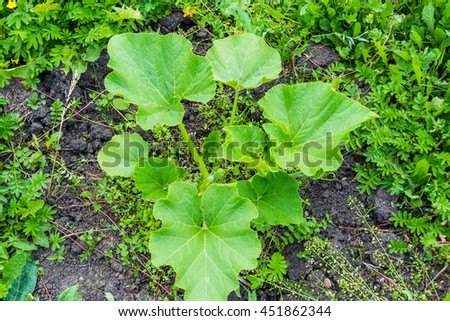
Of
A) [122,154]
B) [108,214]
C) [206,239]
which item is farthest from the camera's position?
[108,214]

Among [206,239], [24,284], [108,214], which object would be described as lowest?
[24,284]

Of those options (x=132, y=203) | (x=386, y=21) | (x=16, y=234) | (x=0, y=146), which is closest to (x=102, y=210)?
(x=132, y=203)

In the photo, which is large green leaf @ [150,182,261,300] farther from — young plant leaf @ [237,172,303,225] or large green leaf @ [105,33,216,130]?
large green leaf @ [105,33,216,130]

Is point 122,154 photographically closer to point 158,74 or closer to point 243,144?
point 158,74

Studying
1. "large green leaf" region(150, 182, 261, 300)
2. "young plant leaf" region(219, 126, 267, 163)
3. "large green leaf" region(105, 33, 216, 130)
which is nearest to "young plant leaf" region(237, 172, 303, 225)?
"young plant leaf" region(219, 126, 267, 163)

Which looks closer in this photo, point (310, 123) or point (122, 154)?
point (310, 123)

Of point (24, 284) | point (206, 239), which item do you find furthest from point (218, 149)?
point (24, 284)

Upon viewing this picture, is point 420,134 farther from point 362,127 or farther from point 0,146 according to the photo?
point 0,146

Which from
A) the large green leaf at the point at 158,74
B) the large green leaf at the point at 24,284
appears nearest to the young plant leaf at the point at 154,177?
the large green leaf at the point at 158,74
